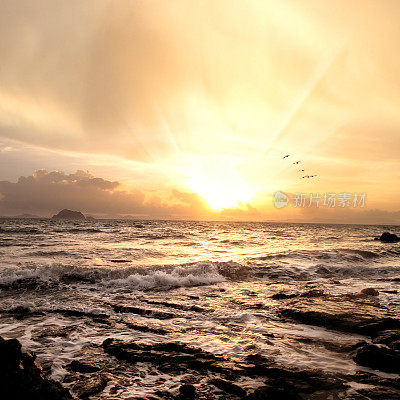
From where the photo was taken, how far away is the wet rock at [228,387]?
4.15 meters

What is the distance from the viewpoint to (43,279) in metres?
12.6

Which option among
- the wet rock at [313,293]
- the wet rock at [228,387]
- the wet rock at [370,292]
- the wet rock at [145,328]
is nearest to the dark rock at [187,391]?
the wet rock at [228,387]

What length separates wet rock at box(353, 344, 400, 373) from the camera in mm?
4918

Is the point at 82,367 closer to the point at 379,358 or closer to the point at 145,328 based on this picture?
the point at 145,328

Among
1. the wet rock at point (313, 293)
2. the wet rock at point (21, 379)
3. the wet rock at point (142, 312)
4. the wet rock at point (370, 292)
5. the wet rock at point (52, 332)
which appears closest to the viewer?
the wet rock at point (21, 379)

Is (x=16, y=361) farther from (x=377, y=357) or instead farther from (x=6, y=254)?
(x=6, y=254)

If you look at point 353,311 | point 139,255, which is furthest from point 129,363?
point 139,255

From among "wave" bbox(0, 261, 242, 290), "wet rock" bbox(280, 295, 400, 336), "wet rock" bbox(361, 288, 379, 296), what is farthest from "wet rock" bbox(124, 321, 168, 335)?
"wet rock" bbox(361, 288, 379, 296)

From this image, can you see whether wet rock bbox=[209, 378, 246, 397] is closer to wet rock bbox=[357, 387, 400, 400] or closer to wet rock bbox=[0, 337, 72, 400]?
wet rock bbox=[357, 387, 400, 400]

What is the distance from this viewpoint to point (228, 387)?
4.28 m

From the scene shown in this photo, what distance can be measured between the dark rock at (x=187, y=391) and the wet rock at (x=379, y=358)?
123 inches

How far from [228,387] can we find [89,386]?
2.06 meters

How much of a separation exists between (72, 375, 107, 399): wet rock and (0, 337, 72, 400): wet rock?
82 centimetres

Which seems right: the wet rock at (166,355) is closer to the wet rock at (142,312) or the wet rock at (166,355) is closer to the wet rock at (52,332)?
the wet rock at (52,332)
